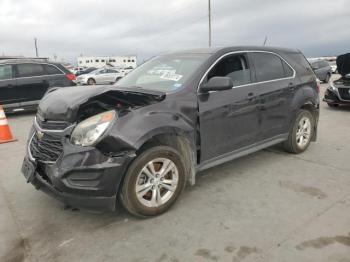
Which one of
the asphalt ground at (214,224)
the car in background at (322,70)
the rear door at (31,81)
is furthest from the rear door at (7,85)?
the car in background at (322,70)

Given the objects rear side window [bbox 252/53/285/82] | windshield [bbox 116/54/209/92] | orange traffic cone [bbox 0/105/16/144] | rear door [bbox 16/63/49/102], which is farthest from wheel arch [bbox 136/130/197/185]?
rear door [bbox 16/63/49/102]

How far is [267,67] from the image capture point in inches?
180

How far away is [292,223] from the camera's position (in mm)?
3111

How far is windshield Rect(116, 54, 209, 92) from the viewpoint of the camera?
3.71m

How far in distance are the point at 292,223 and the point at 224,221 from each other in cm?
66

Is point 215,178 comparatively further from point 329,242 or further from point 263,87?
point 329,242

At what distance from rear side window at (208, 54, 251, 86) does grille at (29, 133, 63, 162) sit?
6.35 feet

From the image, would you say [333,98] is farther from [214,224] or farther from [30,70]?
[30,70]

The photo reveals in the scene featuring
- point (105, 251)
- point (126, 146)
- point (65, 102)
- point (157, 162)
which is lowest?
point (105, 251)

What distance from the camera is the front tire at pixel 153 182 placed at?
3.03m

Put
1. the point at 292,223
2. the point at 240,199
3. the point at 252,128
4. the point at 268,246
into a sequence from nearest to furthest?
1. the point at 268,246
2. the point at 292,223
3. the point at 240,199
4. the point at 252,128

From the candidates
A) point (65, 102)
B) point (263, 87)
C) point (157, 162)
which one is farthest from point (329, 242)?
point (65, 102)

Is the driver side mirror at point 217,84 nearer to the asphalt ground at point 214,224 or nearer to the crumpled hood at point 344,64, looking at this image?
the asphalt ground at point 214,224

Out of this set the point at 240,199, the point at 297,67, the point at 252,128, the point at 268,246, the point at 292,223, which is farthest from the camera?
the point at 297,67
